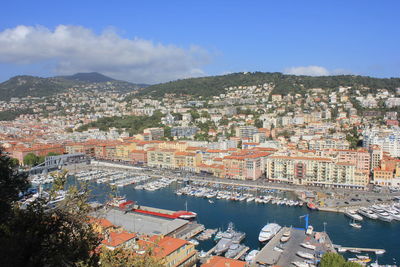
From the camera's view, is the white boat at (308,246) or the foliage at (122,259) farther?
the white boat at (308,246)

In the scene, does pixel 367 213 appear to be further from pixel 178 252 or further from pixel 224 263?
pixel 178 252

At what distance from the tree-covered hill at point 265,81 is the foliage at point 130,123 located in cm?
1267

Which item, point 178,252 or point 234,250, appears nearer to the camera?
point 178,252

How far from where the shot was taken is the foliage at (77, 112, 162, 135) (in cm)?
3341

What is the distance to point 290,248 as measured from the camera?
8867 millimetres

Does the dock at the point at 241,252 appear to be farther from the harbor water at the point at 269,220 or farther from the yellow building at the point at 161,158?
the yellow building at the point at 161,158

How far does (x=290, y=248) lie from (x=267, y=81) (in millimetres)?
40804

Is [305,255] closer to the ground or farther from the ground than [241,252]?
farther from the ground

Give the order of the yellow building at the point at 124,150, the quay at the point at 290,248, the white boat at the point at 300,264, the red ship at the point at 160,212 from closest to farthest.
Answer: the white boat at the point at 300,264 → the quay at the point at 290,248 → the red ship at the point at 160,212 → the yellow building at the point at 124,150

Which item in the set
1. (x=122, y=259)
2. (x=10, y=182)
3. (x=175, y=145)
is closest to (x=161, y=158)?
(x=175, y=145)

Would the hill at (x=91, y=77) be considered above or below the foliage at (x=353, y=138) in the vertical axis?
above

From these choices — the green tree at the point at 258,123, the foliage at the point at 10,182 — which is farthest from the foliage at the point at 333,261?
the green tree at the point at 258,123

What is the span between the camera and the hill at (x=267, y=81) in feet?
133

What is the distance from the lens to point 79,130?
35.8 meters
